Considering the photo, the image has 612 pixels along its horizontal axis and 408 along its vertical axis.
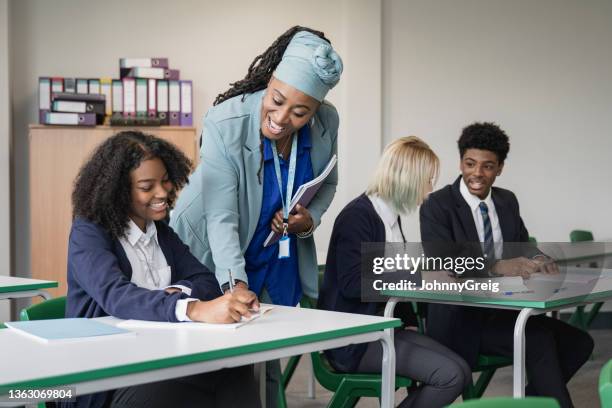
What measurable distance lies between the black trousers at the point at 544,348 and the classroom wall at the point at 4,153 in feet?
11.2

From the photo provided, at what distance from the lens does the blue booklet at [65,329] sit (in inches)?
65.4

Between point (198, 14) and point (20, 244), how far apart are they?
2.04 m

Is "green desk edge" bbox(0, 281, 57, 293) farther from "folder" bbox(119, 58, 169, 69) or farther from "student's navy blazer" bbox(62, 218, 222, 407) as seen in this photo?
"folder" bbox(119, 58, 169, 69)

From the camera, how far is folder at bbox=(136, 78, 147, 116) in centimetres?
512

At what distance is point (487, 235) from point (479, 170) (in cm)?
27

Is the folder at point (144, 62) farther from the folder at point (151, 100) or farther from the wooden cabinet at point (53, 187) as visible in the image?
the wooden cabinet at point (53, 187)

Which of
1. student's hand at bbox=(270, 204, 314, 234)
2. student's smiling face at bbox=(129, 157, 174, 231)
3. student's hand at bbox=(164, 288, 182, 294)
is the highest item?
student's smiling face at bbox=(129, 157, 174, 231)

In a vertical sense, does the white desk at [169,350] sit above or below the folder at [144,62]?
below

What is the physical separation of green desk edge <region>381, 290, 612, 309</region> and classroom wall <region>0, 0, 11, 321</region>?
3.34m

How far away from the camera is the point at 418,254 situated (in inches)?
119

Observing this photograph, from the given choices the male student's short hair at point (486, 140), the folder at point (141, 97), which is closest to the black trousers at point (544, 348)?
the male student's short hair at point (486, 140)

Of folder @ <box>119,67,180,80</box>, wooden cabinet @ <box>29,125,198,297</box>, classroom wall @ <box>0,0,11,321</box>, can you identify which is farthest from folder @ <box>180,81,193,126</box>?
classroom wall @ <box>0,0,11,321</box>

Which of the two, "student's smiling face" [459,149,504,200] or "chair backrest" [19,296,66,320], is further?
"student's smiling face" [459,149,504,200]

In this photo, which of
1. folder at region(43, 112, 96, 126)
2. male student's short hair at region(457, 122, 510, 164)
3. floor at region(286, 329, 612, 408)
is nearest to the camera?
male student's short hair at region(457, 122, 510, 164)
